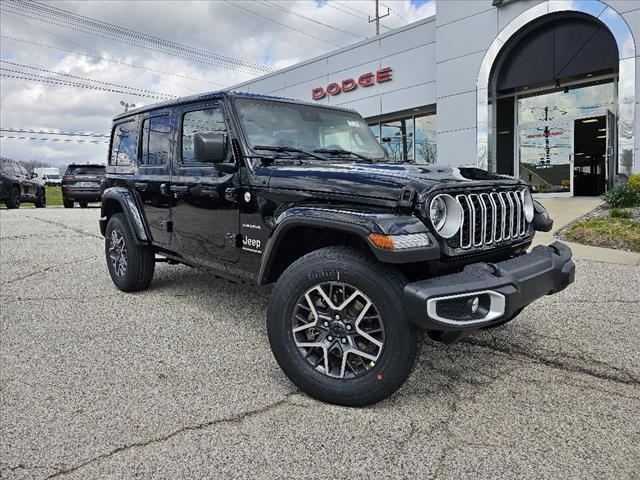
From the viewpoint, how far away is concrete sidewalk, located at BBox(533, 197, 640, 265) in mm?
6878

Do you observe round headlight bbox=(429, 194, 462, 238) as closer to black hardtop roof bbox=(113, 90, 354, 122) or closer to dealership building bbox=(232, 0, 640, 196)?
black hardtop roof bbox=(113, 90, 354, 122)

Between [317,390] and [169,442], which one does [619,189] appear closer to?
[317,390]

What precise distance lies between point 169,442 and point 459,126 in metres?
14.2

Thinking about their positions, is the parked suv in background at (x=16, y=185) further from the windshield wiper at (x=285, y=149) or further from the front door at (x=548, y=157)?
the front door at (x=548, y=157)

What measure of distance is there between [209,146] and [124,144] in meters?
2.29

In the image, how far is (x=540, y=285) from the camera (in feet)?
9.13

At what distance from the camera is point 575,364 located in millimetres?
3295

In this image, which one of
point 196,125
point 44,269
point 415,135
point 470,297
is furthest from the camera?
point 415,135

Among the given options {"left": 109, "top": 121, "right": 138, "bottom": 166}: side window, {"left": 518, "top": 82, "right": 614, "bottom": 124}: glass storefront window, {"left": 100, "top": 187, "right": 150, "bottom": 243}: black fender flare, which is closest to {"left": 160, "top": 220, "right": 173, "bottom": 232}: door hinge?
{"left": 100, "top": 187, "right": 150, "bottom": 243}: black fender flare

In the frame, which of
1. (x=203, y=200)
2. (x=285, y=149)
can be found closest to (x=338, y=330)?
(x=285, y=149)

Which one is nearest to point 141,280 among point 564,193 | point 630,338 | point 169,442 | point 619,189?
point 169,442

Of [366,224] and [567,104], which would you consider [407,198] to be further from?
[567,104]

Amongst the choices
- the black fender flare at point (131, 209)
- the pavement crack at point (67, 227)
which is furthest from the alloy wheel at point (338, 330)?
the pavement crack at point (67, 227)

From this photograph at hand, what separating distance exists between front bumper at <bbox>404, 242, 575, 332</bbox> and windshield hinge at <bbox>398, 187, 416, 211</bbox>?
1.32ft
